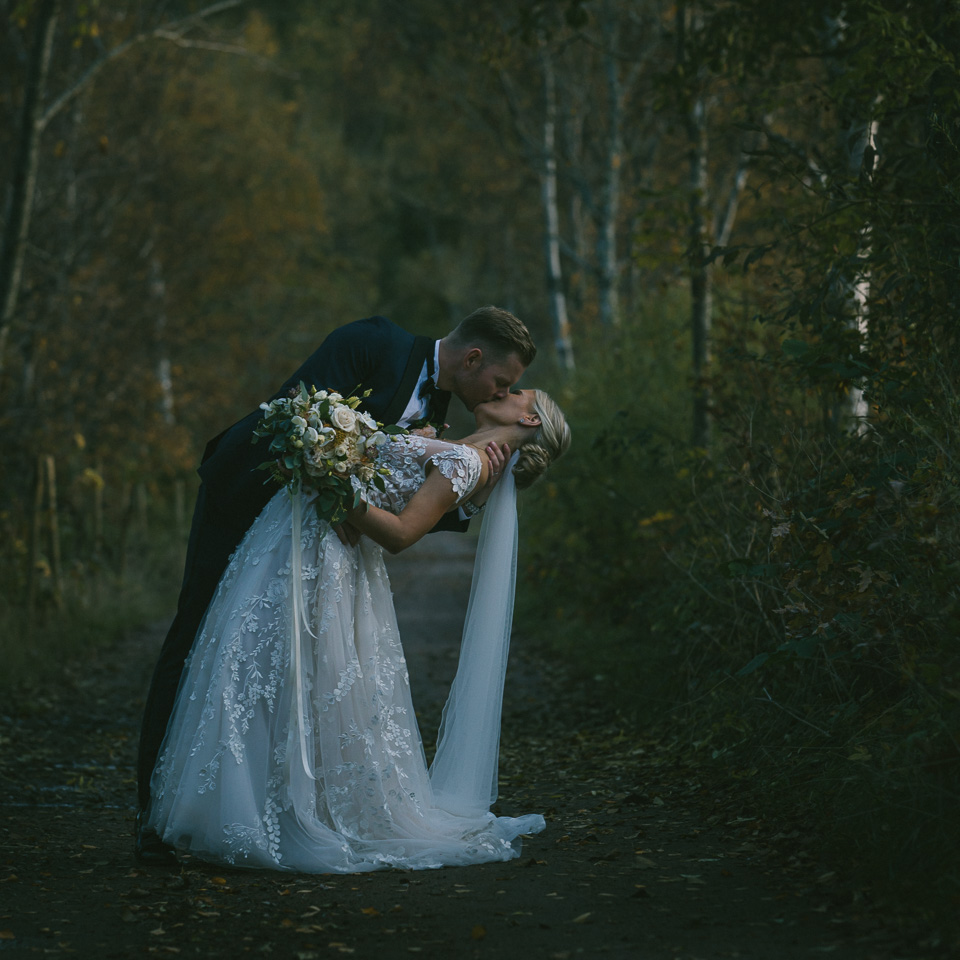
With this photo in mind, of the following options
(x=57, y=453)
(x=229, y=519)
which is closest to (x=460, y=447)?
(x=229, y=519)

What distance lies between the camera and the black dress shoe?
4.96 metres

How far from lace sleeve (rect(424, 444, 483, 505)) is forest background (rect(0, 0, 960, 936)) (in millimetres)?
1332

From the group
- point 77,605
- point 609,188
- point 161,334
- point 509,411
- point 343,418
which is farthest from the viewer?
point 161,334

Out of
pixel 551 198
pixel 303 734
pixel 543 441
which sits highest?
pixel 551 198

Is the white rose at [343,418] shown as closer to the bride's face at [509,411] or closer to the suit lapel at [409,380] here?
the suit lapel at [409,380]

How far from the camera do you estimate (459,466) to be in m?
5.05

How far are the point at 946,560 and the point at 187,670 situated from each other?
9.93 ft

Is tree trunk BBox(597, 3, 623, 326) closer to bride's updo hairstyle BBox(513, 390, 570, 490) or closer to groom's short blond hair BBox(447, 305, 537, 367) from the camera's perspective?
bride's updo hairstyle BBox(513, 390, 570, 490)

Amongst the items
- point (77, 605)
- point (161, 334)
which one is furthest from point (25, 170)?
point (161, 334)

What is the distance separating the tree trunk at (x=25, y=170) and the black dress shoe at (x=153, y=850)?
18.4 ft

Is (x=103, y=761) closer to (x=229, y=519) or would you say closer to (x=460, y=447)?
(x=229, y=519)

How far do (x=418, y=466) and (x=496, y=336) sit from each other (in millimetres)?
619

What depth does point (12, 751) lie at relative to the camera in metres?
7.54

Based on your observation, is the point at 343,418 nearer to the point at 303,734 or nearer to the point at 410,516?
the point at 410,516
